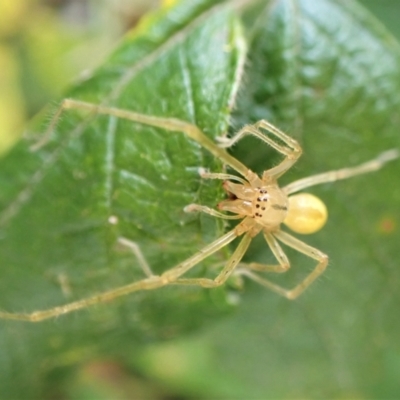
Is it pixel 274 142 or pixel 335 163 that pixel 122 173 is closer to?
pixel 274 142

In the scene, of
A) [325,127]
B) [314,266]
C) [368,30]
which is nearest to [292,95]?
[325,127]

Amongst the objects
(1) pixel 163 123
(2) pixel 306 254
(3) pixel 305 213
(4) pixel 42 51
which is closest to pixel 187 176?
(1) pixel 163 123

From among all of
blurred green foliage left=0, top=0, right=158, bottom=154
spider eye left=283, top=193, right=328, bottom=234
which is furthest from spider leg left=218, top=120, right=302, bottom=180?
blurred green foliage left=0, top=0, right=158, bottom=154

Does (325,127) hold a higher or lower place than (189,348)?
higher

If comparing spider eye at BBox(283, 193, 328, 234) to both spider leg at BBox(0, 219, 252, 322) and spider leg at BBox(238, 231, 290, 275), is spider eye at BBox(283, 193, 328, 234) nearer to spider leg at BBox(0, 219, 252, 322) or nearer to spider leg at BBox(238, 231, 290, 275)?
spider leg at BBox(238, 231, 290, 275)

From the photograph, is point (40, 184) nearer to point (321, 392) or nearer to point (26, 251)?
point (26, 251)

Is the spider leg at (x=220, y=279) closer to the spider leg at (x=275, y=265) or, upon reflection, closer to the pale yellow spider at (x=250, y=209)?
the pale yellow spider at (x=250, y=209)

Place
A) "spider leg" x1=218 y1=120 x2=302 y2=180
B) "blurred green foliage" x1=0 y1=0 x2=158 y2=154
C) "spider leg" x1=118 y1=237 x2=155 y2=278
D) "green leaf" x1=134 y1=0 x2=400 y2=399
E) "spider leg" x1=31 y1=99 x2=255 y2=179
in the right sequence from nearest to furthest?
"spider leg" x1=31 y1=99 x2=255 y2=179 < "spider leg" x1=218 y1=120 x2=302 y2=180 < "spider leg" x1=118 y1=237 x2=155 y2=278 < "green leaf" x1=134 y1=0 x2=400 y2=399 < "blurred green foliage" x1=0 y1=0 x2=158 y2=154
